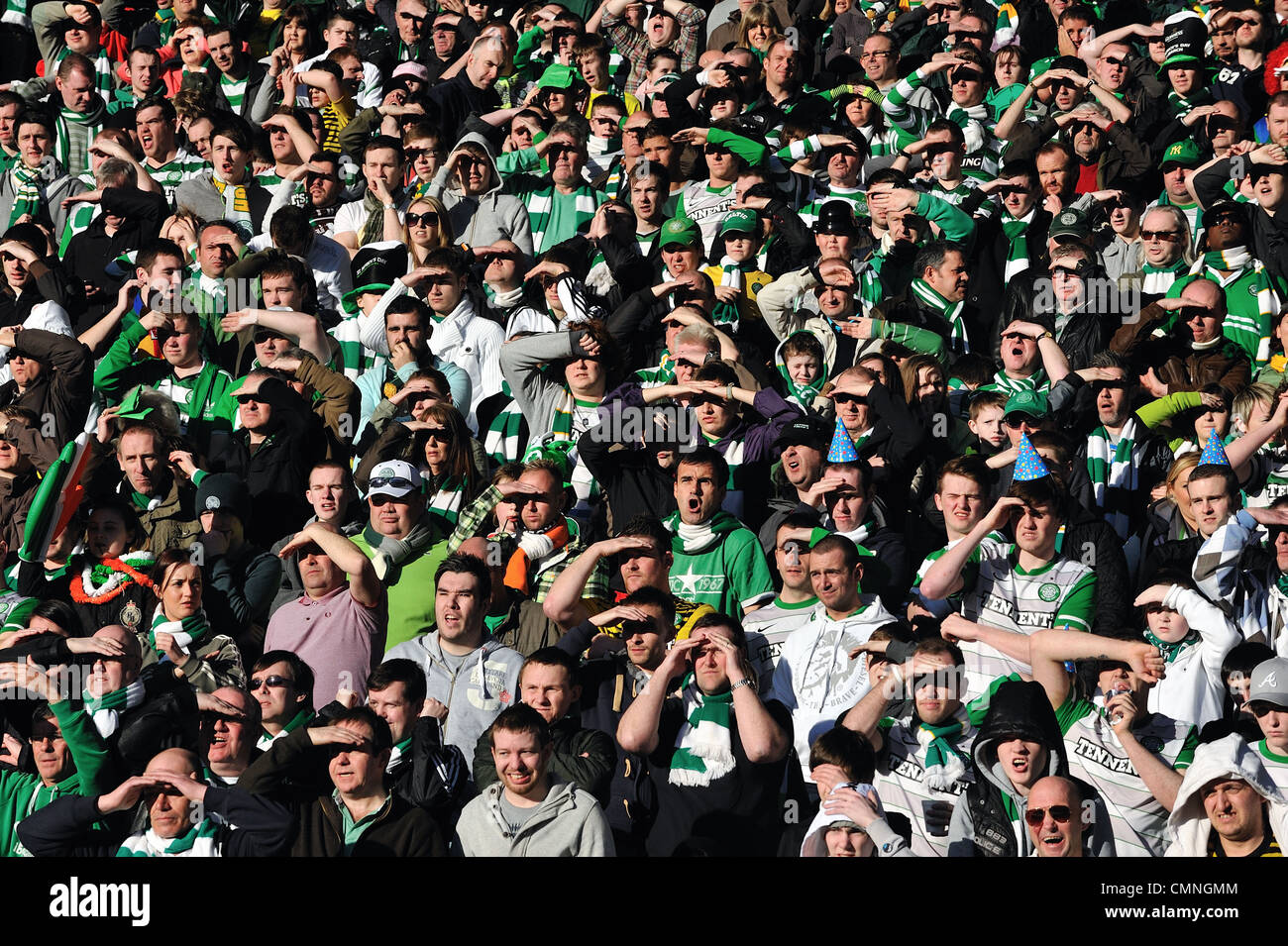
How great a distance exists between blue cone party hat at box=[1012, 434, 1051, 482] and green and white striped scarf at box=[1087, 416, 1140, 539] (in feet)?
1.36

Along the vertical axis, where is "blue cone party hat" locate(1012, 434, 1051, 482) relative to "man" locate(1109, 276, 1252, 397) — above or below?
below

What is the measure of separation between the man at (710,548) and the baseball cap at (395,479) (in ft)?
4.14

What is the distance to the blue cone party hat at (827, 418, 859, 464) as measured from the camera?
405 inches

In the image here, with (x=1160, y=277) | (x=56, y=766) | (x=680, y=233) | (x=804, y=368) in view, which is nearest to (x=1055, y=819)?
(x=804, y=368)

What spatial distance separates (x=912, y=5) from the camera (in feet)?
50.7

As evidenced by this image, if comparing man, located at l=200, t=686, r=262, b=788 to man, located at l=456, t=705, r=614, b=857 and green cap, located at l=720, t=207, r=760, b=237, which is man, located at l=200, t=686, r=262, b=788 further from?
green cap, located at l=720, t=207, r=760, b=237

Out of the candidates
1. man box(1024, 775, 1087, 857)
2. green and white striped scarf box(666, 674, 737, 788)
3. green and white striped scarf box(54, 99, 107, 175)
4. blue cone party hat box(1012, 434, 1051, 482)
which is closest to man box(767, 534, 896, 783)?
green and white striped scarf box(666, 674, 737, 788)

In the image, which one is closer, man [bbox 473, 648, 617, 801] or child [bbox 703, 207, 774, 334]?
man [bbox 473, 648, 617, 801]

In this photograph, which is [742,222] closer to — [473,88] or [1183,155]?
[1183,155]

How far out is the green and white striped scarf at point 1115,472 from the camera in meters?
10.4

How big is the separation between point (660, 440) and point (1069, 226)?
3.08 meters

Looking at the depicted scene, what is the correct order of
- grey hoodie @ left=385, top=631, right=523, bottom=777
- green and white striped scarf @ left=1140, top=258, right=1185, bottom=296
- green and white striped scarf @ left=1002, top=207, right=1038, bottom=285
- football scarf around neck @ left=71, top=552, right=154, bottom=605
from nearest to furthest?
grey hoodie @ left=385, top=631, right=523, bottom=777 → football scarf around neck @ left=71, top=552, right=154, bottom=605 → green and white striped scarf @ left=1140, top=258, right=1185, bottom=296 → green and white striped scarf @ left=1002, top=207, right=1038, bottom=285

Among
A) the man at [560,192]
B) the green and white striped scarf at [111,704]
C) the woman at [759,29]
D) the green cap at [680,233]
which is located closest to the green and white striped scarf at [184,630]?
the green and white striped scarf at [111,704]

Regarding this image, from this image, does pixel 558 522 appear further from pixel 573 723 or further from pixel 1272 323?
pixel 1272 323
